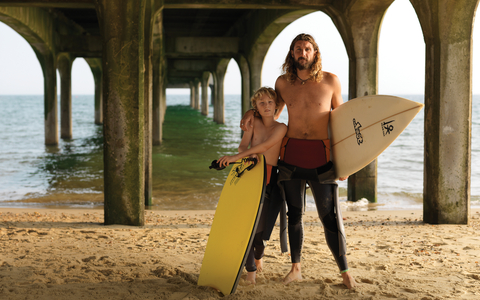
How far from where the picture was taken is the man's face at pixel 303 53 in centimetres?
315

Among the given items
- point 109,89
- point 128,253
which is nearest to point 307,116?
point 128,253

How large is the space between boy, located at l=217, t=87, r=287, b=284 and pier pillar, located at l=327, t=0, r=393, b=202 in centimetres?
432

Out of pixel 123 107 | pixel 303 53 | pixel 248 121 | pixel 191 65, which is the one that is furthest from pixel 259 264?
pixel 191 65

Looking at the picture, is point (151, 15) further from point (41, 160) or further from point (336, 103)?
point (41, 160)

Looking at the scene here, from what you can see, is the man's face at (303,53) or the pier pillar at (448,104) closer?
the man's face at (303,53)

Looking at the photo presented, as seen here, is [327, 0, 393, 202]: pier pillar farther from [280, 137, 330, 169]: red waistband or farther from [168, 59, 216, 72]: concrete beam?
[168, 59, 216, 72]: concrete beam

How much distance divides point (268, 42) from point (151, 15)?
27.6ft

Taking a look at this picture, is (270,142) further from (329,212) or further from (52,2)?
(52,2)

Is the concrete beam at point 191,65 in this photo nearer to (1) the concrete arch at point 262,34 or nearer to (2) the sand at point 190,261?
(1) the concrete arch at point 262,34

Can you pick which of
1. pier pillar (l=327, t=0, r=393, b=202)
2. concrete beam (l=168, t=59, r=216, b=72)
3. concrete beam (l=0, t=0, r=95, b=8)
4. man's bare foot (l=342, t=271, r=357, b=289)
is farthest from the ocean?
concrete beam (l=168, t=59, r=216, b=72)

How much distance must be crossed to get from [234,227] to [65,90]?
1782 centimetres

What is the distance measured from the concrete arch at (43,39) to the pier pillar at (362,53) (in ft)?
29.1

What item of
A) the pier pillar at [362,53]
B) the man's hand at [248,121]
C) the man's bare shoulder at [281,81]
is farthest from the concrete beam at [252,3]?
the man's hand at [248,121]

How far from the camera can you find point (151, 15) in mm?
6391
